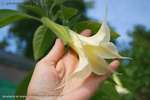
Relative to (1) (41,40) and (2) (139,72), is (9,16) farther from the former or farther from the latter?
(2) (139,72)

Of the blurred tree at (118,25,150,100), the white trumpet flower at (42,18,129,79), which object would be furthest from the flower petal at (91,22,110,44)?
the blurred tree at (118,25,150,100)

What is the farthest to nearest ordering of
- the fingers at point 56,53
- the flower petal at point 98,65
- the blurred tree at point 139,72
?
the blurred tree at point 139,72 → the fingers at point 56,53 → the flower petal at point 98,65

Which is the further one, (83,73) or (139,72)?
(139,72)

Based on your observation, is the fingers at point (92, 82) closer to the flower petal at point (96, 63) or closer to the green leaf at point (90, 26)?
the flower petal at point (96, 63)

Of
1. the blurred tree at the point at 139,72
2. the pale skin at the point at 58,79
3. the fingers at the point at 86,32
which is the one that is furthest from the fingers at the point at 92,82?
the blurred tree at the point at 139,72

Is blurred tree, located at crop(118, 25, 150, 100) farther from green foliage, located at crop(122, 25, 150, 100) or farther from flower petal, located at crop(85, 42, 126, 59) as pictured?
flower petal, located at crop(85, 42, 126, 59)

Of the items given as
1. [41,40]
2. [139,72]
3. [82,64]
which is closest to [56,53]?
[41,40]
